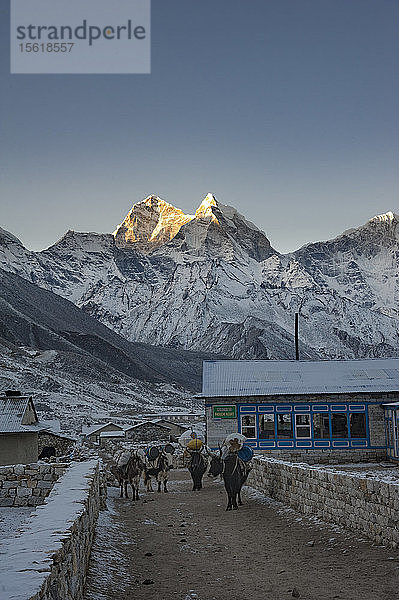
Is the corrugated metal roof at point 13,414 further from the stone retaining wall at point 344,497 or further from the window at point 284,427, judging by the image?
the stone retaining wall at point 344,497

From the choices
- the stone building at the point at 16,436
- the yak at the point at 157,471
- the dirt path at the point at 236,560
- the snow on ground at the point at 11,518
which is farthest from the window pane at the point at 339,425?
the snow on ground at the point at 11,518

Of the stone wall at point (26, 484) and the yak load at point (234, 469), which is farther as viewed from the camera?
the yak load at point (234, 469)

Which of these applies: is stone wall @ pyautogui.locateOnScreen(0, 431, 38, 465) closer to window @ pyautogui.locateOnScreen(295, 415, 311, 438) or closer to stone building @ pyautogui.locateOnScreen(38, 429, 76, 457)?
window @ pyautogui.locateOnScreen(295, 415, 311, 438)

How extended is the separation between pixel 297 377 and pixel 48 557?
2721 cm

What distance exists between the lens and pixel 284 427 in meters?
29.4

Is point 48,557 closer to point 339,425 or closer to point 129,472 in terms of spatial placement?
point 129,472

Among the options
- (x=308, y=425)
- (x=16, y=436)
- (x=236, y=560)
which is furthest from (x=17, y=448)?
(x=236, y=560)

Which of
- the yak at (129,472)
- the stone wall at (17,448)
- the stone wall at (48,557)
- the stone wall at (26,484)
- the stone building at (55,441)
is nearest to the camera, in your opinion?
the stone wall at (48,557)

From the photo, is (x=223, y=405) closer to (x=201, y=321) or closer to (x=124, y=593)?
(x=124, y=593)

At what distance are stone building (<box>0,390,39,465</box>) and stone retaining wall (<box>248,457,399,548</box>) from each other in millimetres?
14100

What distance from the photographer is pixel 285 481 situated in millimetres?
14258

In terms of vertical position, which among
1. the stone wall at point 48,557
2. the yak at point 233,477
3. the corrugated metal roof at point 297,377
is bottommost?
the yak at point 233,477

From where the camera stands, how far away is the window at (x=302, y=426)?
95.7 ft

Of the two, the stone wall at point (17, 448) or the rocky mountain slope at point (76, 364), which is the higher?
the rocky mountain slope at point (76, 364)
